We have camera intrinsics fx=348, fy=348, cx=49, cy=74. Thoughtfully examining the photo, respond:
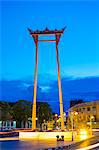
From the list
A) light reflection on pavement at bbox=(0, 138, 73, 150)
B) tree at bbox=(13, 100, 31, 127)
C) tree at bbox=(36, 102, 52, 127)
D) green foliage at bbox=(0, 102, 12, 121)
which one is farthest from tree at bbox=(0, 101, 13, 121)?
light reflection on pavement at bbox=(0, 138, 73, 150)

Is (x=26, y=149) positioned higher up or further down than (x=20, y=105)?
further down

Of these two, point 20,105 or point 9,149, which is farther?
point 20,105

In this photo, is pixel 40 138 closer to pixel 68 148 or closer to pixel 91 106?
pixel 68 148

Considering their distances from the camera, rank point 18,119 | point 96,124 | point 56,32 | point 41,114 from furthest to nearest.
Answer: point 96,124, point 41,114, point 18,119, point 56,32

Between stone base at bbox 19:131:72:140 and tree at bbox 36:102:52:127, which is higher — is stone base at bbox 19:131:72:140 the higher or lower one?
the lower one

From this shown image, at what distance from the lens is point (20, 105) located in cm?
4069

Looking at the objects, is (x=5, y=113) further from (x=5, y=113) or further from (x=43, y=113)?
(x=43, y=113)

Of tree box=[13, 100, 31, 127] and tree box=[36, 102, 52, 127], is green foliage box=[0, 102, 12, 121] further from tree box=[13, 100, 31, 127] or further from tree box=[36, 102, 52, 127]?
tree box=[36, 102, 52, 127]

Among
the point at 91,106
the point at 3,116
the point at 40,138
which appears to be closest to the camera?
the point at 40,138

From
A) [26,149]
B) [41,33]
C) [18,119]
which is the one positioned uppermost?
[41,33]

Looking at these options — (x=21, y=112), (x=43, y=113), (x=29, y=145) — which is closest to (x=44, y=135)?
(x=29, y=145)

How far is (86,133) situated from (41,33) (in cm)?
835

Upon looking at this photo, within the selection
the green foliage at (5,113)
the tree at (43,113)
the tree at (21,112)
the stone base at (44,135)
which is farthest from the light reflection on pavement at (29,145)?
the tree at (43,113)

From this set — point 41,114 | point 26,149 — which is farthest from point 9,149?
point 41,114
